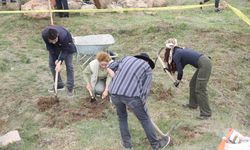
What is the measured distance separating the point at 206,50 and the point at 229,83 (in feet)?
6.85

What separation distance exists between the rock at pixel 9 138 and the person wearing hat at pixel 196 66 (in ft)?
9.86

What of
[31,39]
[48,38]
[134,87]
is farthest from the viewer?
[31,39]

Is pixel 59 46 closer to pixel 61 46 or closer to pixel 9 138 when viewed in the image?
pixel 61 46

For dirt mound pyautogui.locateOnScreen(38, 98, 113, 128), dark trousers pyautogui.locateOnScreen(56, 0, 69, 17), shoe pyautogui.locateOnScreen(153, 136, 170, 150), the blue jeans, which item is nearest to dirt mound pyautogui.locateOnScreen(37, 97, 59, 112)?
dirt mound pyautogui.locateOnScreen(38, 98, 113, 128)

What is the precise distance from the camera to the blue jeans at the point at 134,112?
7.18 metres

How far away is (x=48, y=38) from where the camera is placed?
8.95 m

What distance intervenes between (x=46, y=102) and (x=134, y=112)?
9.28ft

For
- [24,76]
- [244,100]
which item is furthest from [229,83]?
[24,76]

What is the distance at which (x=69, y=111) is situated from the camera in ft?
30.1

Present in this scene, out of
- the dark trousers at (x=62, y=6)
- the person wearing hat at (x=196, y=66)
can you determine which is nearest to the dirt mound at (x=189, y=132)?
the person wearing hat at (x=196, y=66)

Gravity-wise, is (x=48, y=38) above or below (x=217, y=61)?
above

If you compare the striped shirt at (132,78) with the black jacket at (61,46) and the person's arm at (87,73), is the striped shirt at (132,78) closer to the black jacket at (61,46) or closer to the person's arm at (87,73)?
the person's arm at (87,73)

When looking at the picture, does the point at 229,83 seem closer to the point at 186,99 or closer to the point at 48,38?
the point at 186,99

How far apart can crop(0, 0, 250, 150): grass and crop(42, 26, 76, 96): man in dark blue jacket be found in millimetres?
638
